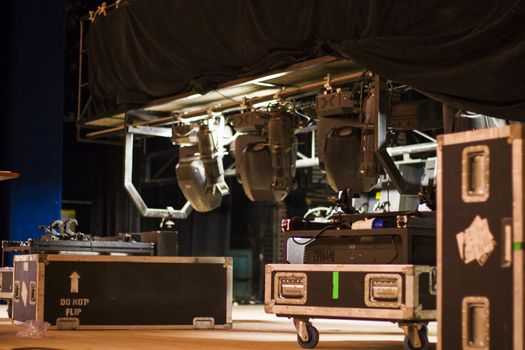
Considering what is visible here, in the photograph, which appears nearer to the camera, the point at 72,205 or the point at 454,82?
the point at 454,82

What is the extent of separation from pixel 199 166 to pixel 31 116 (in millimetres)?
2797

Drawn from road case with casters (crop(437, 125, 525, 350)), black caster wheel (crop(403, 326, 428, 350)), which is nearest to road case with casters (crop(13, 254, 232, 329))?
black caster wheel (crop(403, 326, 428, 350))

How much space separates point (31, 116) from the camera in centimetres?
1038

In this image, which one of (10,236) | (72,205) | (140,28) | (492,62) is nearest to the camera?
(492,62)

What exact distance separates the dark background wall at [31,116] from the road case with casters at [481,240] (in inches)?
283

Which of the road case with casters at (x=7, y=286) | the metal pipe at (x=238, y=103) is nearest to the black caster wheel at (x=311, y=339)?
the metal pipe at (x=238, y=103)

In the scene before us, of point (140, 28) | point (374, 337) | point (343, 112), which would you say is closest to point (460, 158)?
point (374, 337)

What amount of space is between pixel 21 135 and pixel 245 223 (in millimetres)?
3569

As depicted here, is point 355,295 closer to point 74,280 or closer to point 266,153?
point 74,280

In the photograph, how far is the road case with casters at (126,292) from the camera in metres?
6.24

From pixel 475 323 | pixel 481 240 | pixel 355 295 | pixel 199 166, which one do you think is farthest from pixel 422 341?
pixel 199 166

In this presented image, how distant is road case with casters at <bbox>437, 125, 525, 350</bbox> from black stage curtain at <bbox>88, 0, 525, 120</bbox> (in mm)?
1396

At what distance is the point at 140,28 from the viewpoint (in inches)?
316

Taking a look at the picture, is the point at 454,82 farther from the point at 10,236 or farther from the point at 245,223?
the point at 245,223
